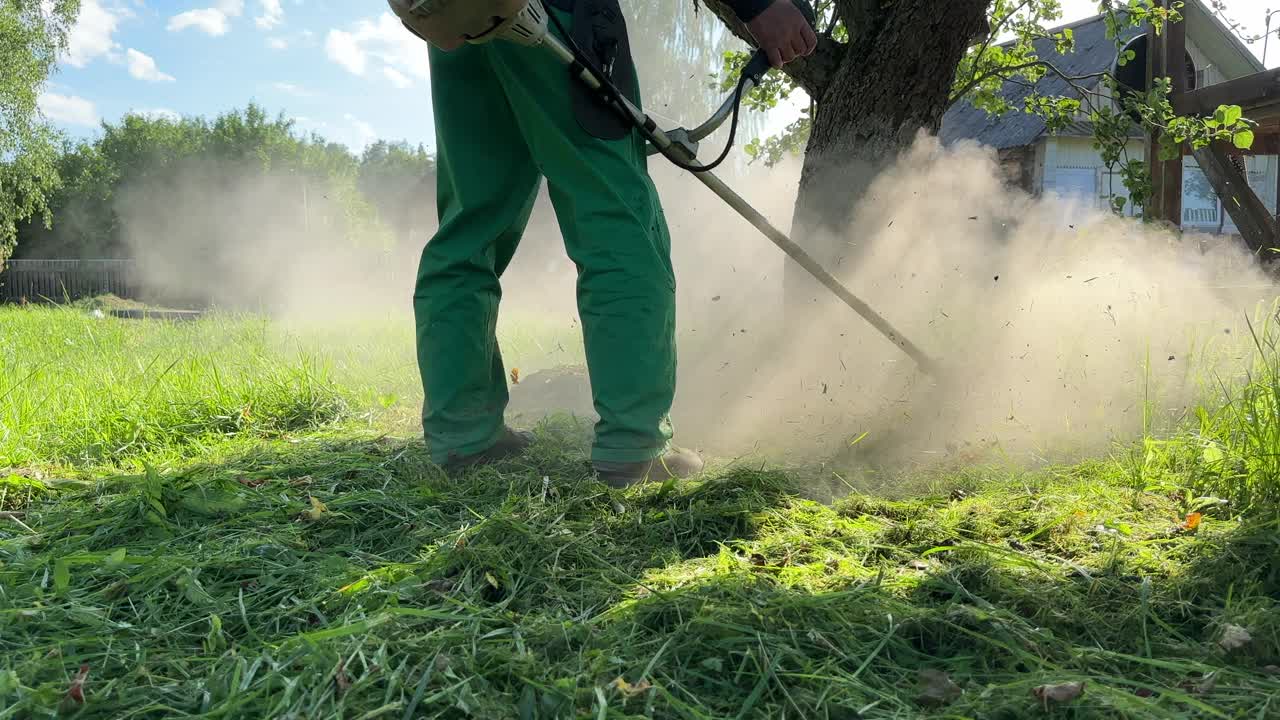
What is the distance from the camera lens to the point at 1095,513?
1763 millimetres

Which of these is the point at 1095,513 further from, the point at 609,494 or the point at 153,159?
the point at 153,159

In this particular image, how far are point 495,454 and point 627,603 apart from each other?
108 cm

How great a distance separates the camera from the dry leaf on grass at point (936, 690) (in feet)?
3.47

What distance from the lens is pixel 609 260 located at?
2082mm

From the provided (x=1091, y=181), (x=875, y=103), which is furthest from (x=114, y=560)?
(x=1091, y=181)

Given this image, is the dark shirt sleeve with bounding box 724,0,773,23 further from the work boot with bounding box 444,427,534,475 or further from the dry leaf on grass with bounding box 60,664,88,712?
the dry leaf on grass with bounding box 60,664,88,712

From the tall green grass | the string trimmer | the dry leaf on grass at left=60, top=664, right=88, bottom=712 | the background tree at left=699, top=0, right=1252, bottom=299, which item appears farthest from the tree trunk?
the dry leaf on grass at left=60, top=664, right=88, bottom=712

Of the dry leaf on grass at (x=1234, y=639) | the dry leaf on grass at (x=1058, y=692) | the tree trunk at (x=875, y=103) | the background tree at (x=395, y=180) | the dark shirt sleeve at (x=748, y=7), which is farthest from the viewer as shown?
the background tree at (x=395, y=180)

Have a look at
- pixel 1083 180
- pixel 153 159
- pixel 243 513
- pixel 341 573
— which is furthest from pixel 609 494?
pixel 153 159

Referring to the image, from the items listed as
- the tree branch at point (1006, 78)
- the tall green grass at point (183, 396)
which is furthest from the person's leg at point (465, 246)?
the tree branch at point (1006, 78)

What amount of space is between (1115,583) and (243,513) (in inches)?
66.0

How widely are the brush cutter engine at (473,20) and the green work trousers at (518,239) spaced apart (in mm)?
142

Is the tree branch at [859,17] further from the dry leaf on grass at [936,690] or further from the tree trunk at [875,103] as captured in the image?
the dry leaf on grass at [936,690]

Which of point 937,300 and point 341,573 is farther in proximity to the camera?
point 937,300
